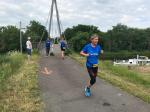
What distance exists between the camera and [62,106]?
937cm

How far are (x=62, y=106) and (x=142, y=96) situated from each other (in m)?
2.55

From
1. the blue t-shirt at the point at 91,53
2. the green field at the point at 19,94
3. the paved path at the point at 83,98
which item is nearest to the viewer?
the green field at the point at 19,94

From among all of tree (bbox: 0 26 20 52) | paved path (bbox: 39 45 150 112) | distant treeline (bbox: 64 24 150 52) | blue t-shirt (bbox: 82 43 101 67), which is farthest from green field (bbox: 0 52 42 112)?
distant treeline (bbox: 64 24 150 52)

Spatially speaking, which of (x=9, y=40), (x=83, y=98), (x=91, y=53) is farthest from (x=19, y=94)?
(x=9, y=40)

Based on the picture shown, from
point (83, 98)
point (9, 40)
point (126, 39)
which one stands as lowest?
point (83, 98)

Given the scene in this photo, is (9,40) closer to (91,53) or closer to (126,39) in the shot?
(126,39)

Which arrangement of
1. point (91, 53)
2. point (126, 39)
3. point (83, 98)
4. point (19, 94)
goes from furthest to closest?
1. point (126, 39)
2. point (19, 94)
3. point (91, 53)
4. point (83, 98)

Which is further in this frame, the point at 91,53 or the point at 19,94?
the point at 19,94

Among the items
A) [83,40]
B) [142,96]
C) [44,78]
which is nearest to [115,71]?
[44,78]

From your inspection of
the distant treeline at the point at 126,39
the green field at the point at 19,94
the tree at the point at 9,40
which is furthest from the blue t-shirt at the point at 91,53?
the distant treeline at the point at 126,39

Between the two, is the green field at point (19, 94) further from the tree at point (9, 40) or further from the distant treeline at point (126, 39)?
the distant treeline at point (126, 39)

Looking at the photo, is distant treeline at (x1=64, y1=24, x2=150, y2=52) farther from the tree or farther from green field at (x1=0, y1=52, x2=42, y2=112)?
green field at (x1=0, y1=52, x2=42, y2=112)

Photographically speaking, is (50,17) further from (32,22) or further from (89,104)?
(32,22)

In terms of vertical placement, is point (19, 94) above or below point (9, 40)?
below
